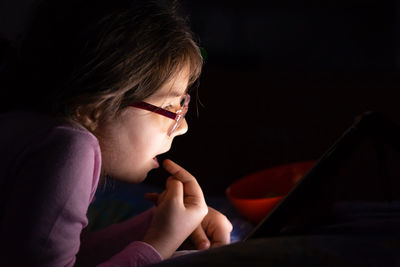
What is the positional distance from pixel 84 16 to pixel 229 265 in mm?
432

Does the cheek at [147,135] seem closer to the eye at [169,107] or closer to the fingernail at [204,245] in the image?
the eye at [169,107]

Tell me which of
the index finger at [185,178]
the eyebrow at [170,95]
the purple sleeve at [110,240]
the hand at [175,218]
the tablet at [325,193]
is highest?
the eyebrow at [170,95]

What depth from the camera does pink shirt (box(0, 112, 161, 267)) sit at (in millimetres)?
678

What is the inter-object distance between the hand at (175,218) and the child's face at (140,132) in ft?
0.25

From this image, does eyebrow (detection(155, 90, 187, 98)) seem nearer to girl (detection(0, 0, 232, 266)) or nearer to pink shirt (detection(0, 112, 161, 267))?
girl (detection(0, 0, 232, 266))

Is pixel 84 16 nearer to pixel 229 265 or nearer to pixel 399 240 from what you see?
pixel 229 265

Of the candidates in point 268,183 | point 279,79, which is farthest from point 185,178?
point 279,79

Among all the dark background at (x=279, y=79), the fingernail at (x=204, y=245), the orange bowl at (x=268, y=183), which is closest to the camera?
the fingernail at (x=204, y=245)

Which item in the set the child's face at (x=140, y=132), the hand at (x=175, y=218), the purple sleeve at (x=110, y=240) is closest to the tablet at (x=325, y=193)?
the hand at (x=175, y=218)

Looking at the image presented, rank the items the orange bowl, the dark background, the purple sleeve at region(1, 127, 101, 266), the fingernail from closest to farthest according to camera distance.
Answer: the purple sleeve at region(1, 127, 101, 266) → the fingernail → the orange bowl → the dark background

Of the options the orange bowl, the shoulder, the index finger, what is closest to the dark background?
the orange bowl

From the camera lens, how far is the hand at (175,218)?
2.66ft

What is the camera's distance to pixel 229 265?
1.95 feet

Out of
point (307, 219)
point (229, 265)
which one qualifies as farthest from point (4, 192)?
point (307, 219)
